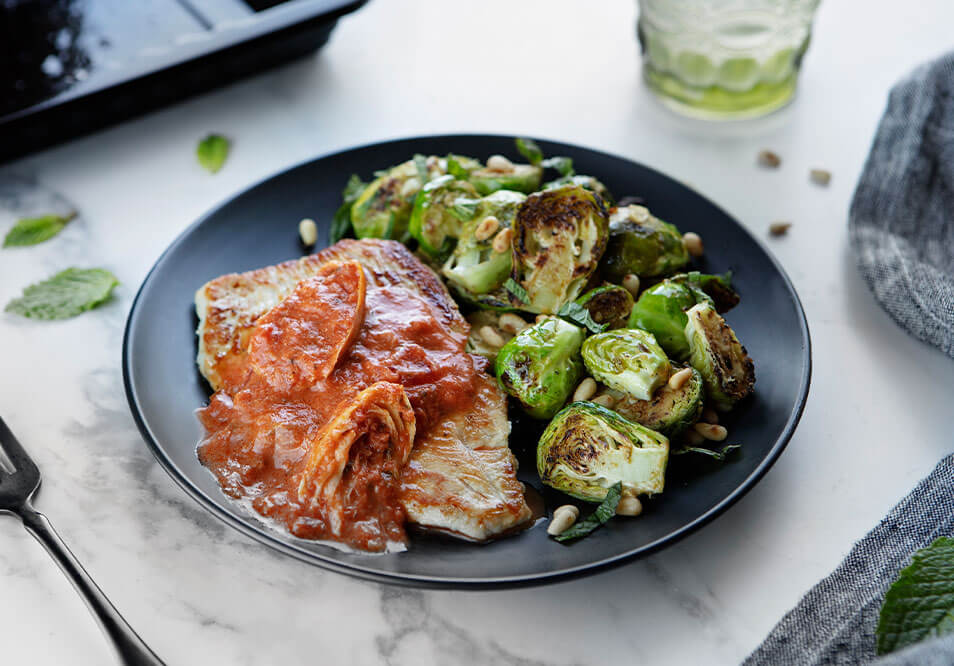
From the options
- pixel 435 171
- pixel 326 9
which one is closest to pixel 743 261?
pixel 435 171

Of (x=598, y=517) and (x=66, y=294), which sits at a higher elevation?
(x=598, y=517)

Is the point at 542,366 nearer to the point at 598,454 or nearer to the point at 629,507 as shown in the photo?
the point at 598,454

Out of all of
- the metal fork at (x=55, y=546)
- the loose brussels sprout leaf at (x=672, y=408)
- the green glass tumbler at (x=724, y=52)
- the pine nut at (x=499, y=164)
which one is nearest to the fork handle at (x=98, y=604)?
the metal fork at (x=55, y=546)

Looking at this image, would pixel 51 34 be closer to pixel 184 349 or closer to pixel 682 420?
pixel 184 349

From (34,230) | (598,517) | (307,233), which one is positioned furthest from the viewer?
(34,230)

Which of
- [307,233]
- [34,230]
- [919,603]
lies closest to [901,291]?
[919,603]

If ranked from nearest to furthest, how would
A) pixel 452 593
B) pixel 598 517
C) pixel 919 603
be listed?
pixel 919 603, pixel 598 517, pixel 452 593
